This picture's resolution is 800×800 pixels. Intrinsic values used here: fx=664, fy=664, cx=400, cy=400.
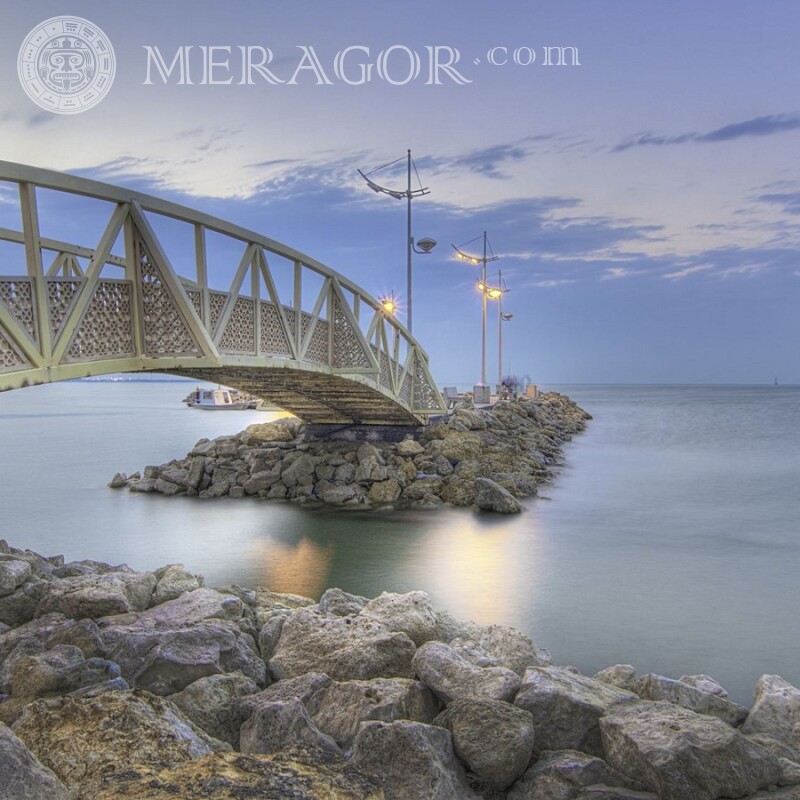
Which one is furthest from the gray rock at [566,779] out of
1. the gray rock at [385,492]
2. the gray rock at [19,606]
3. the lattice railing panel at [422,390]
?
the lattice railing panel at [422,390]

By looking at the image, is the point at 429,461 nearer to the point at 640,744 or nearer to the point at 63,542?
the point at 63,542

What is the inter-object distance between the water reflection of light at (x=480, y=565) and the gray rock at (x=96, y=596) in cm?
468

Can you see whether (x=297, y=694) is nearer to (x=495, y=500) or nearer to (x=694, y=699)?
(x=694, y=699)

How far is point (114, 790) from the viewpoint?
318 cm

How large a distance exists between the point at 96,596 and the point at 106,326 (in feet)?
14.5

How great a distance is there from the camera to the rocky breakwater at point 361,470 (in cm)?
1867

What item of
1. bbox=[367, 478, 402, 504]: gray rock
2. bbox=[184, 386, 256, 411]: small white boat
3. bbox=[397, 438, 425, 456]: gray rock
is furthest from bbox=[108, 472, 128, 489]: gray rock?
bbox=[184, 386, 256, 411]: small white boat

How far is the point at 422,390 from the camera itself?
23.8m

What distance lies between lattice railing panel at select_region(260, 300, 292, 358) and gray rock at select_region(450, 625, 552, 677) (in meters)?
8.60

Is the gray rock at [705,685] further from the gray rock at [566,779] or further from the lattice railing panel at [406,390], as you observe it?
the lattice railing panel at [406,390]

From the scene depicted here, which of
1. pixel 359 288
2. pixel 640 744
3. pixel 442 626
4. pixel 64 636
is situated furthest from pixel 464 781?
pixel 359 288

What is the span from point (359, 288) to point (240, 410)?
59523 mm

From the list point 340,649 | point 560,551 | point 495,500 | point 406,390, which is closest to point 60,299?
point 340,649

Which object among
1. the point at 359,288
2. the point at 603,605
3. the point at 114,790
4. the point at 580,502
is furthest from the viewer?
the point at 580,502
